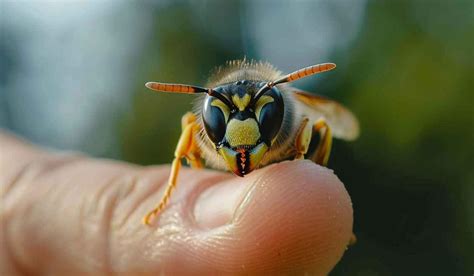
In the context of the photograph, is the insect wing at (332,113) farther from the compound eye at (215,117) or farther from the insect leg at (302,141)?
the compound eye at (215,117)

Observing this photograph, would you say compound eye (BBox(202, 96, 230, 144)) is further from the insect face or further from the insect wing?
the insect wing

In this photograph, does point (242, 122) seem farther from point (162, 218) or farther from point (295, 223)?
point (162, 218)

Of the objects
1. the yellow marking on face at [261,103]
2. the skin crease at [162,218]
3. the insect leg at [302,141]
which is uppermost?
the yellow marking on face at [261,103]

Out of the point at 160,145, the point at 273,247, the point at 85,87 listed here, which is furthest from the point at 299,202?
the point at 85,87

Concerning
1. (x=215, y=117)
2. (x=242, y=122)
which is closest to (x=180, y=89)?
(x=215, y=117)

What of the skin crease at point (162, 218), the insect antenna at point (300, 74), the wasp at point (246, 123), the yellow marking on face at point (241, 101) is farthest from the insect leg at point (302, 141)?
the yellow marking on face at point (241, 101)
